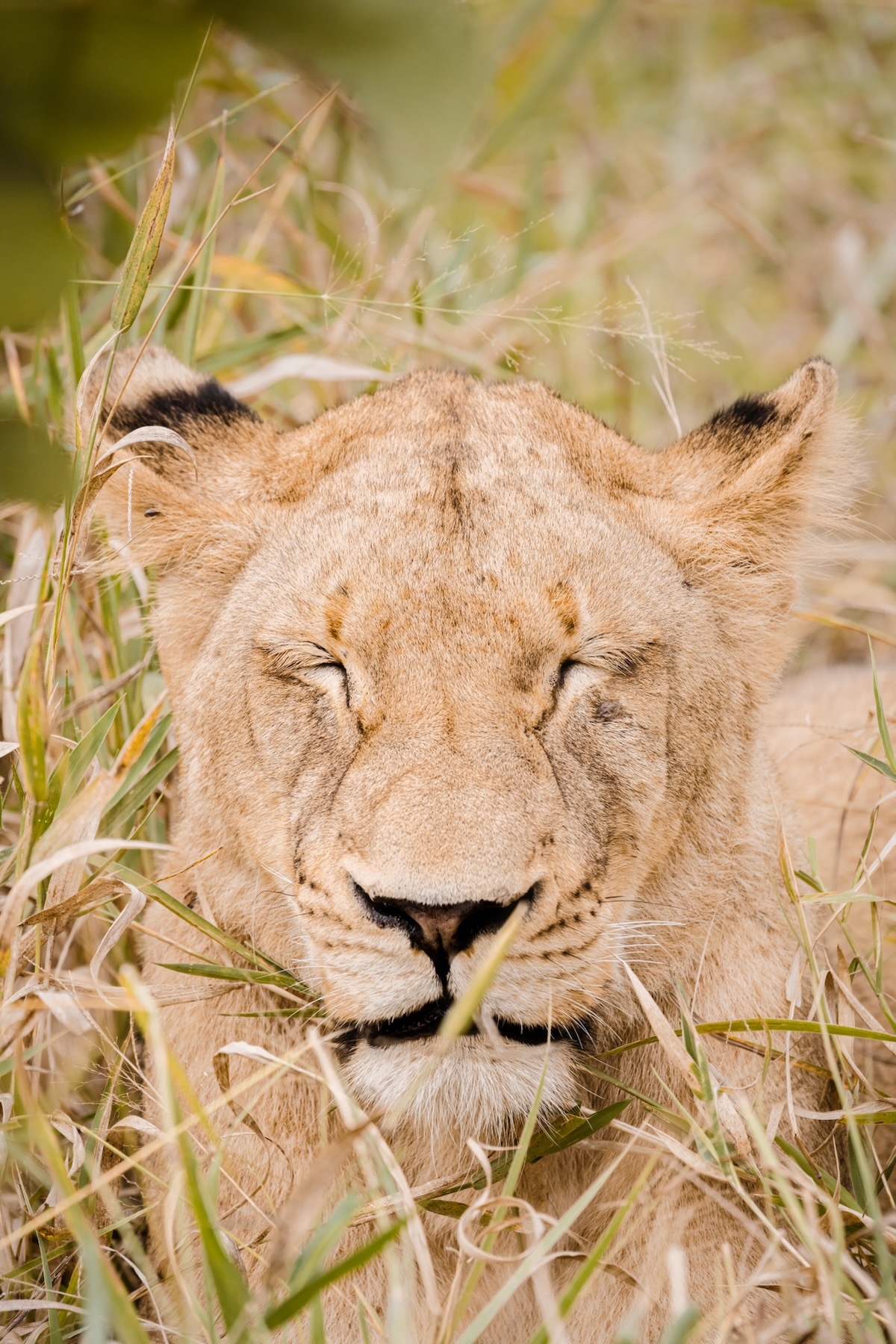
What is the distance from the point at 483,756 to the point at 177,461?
3.32 feet

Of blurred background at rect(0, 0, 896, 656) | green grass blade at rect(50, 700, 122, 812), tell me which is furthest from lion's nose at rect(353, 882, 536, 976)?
blurred background at rect(0, 0, 896, 656)

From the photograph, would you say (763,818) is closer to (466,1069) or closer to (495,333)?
(466,1069)

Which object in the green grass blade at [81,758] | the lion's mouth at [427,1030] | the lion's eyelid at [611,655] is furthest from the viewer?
the green grass blade at [81,758]

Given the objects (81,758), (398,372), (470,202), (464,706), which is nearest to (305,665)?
(464,706)

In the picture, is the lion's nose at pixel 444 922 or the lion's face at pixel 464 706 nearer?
the lion's nose at pixel 444 922

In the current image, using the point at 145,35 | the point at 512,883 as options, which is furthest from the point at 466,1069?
the point at 145,35

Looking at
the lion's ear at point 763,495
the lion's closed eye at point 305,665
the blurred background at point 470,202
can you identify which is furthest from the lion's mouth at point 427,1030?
the blurred background at point 470,202

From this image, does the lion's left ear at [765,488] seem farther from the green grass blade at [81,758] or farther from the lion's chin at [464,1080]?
the green grass blade at [81,758]

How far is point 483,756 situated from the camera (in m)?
1.84

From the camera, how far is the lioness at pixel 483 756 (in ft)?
5.97

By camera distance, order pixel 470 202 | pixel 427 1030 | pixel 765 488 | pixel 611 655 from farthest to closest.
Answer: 1. pixel 470 202
2. pixel 765 488
3. pixel 611 655
4. pixel 427 1030

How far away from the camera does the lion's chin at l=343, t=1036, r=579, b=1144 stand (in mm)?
1831

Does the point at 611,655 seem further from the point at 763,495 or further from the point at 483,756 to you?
the point at 763,495

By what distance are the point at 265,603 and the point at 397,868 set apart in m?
0.66
